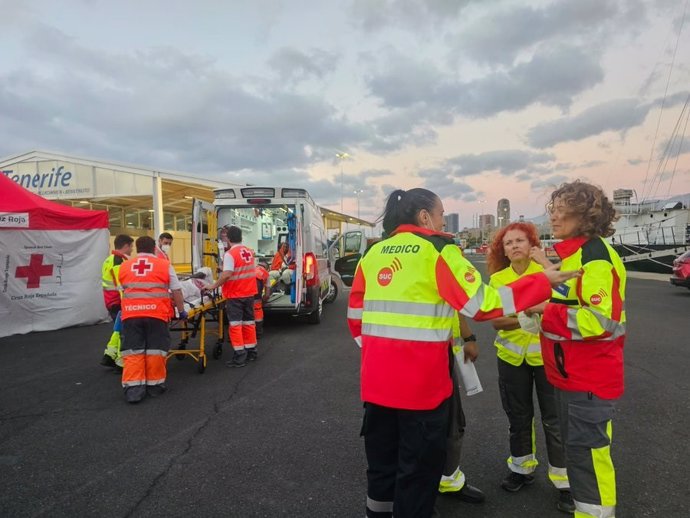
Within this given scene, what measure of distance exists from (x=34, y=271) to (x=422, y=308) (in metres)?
9.44

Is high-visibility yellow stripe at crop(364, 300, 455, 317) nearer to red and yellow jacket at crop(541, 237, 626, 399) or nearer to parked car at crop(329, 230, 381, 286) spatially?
red and yellow jacket at crop(541, 237, 626, 399)

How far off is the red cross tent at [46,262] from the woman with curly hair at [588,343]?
9.05m

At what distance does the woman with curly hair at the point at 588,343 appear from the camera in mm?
1925

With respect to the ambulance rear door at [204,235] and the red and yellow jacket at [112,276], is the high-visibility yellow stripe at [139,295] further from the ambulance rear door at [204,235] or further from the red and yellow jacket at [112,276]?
the ambulance rear door at [204,235]

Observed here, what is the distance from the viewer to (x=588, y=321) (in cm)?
190

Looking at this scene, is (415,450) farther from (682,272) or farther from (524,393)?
(682,272)

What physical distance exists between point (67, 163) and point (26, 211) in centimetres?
966

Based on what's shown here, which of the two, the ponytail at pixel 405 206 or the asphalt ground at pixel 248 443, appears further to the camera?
the asphalt ground at pixel 248 443

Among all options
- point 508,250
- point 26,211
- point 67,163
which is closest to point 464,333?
point 508,250

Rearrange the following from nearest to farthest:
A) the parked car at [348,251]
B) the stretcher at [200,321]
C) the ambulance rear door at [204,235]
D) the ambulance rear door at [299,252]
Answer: the stretcher at [200,321] → the ambulance rear door at [299,252] → the ambulance rear door at [204,235] → the parked car at [348,251]

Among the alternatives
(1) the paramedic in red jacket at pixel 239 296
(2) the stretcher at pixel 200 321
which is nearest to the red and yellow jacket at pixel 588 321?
(2) the stretcher at pixel 200 321

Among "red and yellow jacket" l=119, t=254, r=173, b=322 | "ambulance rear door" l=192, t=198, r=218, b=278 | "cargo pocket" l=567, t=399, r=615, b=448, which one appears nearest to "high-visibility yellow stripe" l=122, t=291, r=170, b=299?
"red and yellow jacket" l=119, t=254, r=173, b=322

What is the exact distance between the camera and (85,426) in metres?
3.88

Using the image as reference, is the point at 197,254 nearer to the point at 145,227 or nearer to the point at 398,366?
the point at 398,366
